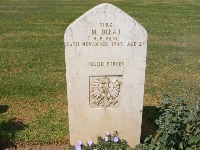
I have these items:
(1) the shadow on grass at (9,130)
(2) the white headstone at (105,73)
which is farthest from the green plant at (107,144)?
(1) the shadow on grass at (9,130)

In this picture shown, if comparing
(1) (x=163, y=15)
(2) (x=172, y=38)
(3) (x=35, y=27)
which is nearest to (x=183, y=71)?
(2) (x=172, y=38)

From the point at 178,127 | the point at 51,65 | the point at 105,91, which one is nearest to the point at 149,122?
the point at 105,91

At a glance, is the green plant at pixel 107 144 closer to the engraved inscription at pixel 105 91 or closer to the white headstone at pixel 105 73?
the white headstone at pixel 105 73

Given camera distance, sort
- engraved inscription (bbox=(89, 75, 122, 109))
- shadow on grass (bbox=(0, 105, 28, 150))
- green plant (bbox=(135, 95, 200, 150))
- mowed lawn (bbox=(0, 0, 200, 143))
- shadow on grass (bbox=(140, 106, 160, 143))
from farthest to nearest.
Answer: mowed lawn (bbox=(0, 0, 200, 143)) < shadow on grass (bbox=(140, 106, 160, 143)) < shadow on grass (bbox=(0, 105, 28, 150)) < engraved inscription (bbox=(89, 75, 122, 109)) < green plant (bbox=(135, 95, 200, 150))

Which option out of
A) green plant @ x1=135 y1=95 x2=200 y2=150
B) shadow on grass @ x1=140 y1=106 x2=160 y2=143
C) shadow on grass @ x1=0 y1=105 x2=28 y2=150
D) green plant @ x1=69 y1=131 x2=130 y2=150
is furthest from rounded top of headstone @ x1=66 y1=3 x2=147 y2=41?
shadow on grass @ x1=0 y1=105 x2=28 y2=150

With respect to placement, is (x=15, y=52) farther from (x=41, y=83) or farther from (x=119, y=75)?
(x=119, y=75)

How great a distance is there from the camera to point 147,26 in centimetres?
1330

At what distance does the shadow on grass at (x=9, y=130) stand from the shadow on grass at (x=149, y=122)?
1995 millimetres

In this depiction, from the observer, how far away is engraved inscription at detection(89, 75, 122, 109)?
450 centimetres

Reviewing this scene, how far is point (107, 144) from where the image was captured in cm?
462

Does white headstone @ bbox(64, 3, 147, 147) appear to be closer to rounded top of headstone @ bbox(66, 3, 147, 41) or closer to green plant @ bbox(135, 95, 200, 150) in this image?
rounded top of headstone @ bbox(66, 3, 147, 41)

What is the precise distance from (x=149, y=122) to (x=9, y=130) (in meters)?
2.38

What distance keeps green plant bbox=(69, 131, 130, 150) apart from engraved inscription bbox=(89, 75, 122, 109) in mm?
453

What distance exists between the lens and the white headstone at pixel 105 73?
13.9 ft
